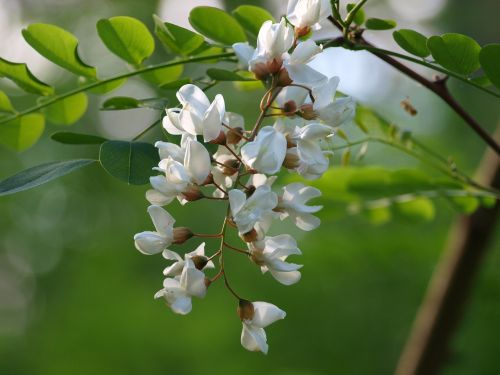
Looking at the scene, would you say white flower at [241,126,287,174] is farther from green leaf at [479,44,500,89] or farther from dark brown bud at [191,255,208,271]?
green leaf at [479,44,500,89]

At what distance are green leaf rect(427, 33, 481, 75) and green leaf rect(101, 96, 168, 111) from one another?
0.95 ft

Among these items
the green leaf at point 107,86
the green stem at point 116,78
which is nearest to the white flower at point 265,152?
the green stem at point 116,78

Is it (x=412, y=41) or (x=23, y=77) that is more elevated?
(x=412, y=41)

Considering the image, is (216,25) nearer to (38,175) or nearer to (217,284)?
(38,175)

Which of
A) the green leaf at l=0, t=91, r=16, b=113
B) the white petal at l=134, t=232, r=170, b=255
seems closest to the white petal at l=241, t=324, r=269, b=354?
the white petal at l=134, t=232, r=170, b=255

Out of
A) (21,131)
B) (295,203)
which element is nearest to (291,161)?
(295,203)

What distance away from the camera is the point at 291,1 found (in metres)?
0.78

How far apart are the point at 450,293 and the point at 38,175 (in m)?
1.18

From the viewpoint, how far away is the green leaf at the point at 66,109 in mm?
1089

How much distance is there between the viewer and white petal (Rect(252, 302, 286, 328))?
2.34 feet

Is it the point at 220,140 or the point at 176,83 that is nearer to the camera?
the point at 220,140

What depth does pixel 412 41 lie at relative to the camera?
85cm

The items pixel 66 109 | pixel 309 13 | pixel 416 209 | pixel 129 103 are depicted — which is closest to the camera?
pixel 309 13

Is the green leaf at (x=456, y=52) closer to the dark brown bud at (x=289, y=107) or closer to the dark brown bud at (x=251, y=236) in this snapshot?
the dark brown bud at (x=289, y=107)
